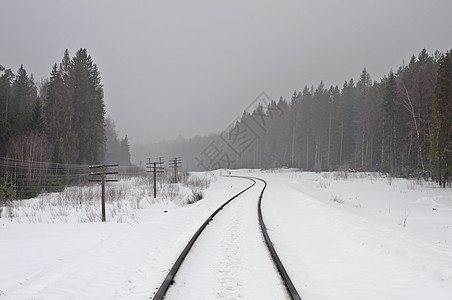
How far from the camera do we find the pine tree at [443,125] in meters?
25.5

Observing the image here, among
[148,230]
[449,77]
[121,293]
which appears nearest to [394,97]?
[449,77]

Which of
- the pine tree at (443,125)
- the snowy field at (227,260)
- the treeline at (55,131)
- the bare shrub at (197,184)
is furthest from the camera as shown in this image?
the bare shrub at (197,184)

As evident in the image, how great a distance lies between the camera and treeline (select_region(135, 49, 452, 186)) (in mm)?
27125

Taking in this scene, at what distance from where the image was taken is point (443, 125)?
26.2 m

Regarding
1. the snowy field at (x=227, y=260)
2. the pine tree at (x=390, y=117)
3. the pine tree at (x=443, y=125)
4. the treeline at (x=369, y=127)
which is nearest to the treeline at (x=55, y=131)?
the snowy field at (x=227, y=260)

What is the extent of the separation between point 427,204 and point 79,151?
38952 millimetres

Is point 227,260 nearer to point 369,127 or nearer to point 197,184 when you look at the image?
point 197,184

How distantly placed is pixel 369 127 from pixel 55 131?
1895 inches

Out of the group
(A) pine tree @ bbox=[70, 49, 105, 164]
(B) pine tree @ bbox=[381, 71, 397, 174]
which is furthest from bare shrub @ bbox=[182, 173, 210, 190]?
(B) pine tree @ bbox=[381, 71, 397, 174]

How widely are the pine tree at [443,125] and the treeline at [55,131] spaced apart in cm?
3265

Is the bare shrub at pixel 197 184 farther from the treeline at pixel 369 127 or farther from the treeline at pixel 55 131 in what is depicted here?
the treeline at pixel 369 127

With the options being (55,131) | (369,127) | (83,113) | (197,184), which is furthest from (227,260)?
(369,127)

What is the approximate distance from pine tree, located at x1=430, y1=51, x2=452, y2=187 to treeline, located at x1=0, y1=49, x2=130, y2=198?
32.6 meters

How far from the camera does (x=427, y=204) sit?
59.1 ft
